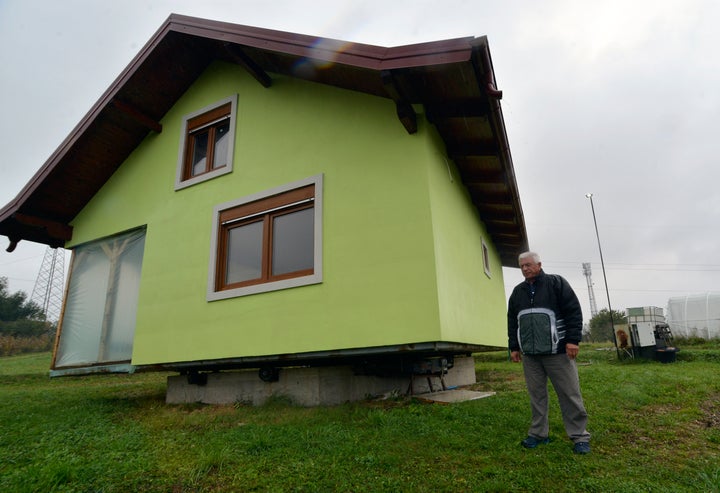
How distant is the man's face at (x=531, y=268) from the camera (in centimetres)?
441

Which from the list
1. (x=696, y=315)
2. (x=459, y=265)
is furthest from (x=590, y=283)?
(x=459, y=265)

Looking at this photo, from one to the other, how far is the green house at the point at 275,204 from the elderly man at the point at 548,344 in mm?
1228

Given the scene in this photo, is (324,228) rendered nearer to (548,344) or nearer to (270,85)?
(270,85)

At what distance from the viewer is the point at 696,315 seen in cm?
2603

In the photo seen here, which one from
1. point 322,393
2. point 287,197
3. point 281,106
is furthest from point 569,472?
point 281,106

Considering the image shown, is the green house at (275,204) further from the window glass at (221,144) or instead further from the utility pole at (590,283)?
the utility pole at (590,283)

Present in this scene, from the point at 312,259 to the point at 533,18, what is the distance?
5834mm

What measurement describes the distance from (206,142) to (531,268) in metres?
7.00

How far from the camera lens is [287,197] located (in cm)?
705

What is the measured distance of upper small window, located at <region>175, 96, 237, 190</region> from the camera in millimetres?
8281

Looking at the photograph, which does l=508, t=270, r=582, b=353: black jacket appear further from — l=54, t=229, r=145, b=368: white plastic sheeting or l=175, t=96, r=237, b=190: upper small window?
l=54, t=229, r=145, b=368: white plastic sheeting

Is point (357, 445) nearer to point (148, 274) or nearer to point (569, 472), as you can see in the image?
point (569, 472)

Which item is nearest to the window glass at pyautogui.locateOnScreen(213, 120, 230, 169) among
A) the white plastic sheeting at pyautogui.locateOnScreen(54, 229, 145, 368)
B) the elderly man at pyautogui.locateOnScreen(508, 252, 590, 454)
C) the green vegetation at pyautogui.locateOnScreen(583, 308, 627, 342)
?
the white plastic sheeting at pyautogui.locateOnScreen(54, 229, 145, 368)

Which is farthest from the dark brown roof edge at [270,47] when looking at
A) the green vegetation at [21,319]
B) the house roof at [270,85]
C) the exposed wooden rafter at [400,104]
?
the green vegetation at [21,319]
